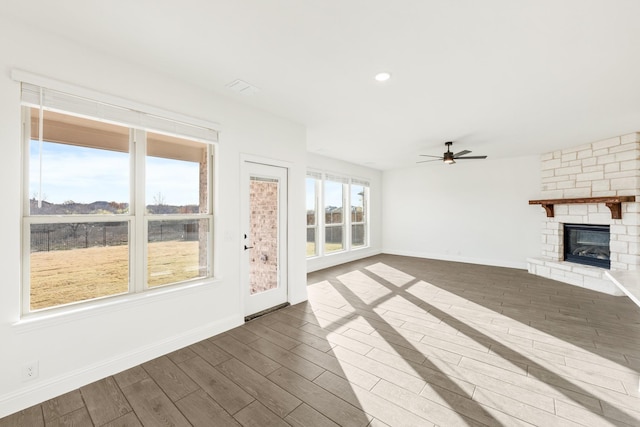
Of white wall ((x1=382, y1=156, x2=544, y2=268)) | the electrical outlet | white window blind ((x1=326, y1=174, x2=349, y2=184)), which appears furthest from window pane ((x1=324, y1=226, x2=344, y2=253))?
the electrical outlet

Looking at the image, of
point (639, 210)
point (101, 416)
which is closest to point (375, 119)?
point (101, 416)

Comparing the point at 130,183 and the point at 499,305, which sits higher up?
the point at 130,183

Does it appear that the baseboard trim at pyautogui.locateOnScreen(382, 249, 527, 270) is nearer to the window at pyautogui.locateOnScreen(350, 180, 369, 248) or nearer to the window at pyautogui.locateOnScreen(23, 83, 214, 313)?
the window at pyautogui.locateOnScreen(350, 180, 369, 248)

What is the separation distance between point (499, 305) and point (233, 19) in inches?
189

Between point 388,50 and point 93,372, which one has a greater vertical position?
point 388,50

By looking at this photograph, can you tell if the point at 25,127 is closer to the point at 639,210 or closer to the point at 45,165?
the point at 45,165

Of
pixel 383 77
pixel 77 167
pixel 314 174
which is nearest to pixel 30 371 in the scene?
pixel 77 167

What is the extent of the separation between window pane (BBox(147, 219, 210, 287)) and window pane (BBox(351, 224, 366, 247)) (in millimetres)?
5257

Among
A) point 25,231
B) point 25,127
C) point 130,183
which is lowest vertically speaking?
point 25,231

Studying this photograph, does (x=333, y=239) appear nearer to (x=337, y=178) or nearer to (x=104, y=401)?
(x=337, y=178)

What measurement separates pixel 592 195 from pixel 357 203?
5043 millimetres

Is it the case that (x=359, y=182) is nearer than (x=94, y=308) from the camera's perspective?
No

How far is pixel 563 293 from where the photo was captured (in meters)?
4.66

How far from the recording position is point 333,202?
7.22 metres
